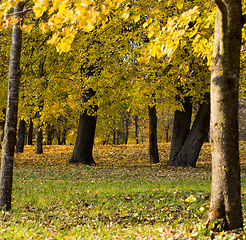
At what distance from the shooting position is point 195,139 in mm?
13852

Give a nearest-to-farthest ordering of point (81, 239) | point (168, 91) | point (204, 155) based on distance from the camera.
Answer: point (81, 239) → point (168, 91) → point (204, 155)

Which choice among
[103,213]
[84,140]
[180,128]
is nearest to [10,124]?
[103,213]

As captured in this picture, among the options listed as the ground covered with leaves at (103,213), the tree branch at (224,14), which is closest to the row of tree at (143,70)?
the tree branch at (224,14)

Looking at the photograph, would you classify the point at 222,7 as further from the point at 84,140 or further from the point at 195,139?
the point at 84,140

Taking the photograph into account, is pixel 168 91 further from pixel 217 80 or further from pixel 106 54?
pixel 217 80

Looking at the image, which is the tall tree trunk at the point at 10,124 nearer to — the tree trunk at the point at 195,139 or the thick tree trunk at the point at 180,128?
the tree trunk at the point at 195,139

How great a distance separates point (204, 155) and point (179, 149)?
5.43 m

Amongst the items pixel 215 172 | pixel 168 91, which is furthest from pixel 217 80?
pixel 168 91

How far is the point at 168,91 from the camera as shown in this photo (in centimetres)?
1267

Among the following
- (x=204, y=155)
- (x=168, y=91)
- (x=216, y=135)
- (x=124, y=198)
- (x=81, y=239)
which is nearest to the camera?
(x=216, y=135)

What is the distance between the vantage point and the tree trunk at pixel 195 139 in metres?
13.8

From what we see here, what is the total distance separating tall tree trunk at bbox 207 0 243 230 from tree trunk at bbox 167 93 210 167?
1000 centimetres

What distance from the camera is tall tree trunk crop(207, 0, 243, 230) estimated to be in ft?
12.4

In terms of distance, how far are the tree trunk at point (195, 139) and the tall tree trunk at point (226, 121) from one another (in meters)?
10.00
